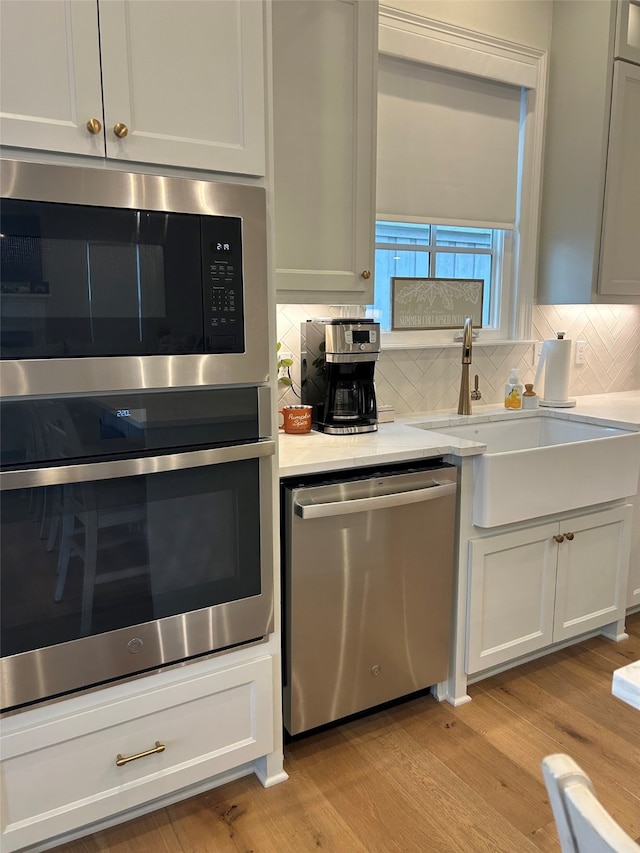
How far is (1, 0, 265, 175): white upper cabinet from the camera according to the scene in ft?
4.46

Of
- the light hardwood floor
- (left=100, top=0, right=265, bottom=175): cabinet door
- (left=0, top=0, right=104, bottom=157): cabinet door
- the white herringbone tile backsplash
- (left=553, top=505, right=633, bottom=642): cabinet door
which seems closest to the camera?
(left=0, top=0, right=104, bottom=157): cabinet door

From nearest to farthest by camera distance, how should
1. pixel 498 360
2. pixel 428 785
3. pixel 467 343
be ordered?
pixel 428 785
pixel 467 343
pixel 498 360

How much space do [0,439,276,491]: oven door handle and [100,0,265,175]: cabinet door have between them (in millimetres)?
697

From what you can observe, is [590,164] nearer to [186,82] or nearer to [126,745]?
[186,82]

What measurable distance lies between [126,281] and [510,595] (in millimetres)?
1718

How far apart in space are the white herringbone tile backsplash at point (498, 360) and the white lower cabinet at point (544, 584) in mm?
787

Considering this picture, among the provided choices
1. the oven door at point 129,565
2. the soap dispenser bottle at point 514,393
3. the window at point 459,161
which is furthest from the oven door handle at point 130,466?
the soap dispenser bottle at point 514,393

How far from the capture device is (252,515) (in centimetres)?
176

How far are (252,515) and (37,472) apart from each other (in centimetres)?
57

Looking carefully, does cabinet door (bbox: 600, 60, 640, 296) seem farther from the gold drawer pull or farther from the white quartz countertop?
the gold drawer pull

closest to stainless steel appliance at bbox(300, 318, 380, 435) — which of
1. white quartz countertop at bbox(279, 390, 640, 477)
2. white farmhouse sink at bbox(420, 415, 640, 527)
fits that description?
white quartz countertop at bbox(279, 390, 640, 477)

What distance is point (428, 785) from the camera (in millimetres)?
1935

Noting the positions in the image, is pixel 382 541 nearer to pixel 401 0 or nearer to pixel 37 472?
pixel 37 472

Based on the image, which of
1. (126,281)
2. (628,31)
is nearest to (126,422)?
→ (126,281)
